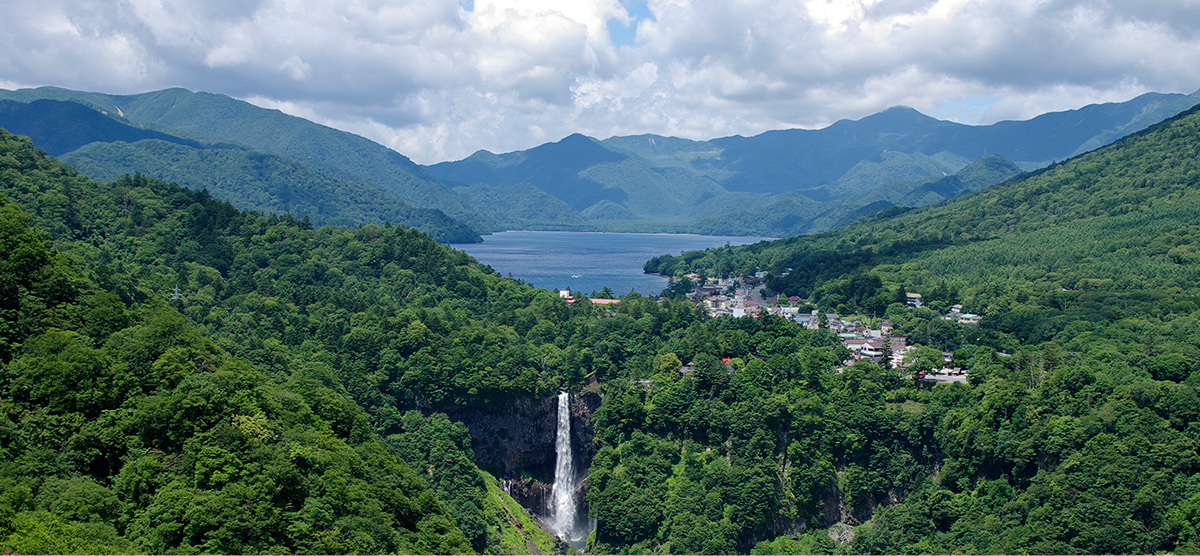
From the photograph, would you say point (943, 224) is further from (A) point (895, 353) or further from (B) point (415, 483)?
(B) point (415, 483)

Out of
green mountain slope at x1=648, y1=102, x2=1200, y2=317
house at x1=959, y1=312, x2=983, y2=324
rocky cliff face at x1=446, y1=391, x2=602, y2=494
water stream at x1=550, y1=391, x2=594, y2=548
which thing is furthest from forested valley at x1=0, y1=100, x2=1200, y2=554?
house at x1=959, y1=312, x2=983, y2=324

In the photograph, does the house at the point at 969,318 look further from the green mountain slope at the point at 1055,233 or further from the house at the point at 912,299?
the house at the point at 912,299

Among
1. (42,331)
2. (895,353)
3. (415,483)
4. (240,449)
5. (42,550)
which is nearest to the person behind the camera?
(42,550)

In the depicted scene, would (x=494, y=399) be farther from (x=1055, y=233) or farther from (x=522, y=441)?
(x=1055, y=233)

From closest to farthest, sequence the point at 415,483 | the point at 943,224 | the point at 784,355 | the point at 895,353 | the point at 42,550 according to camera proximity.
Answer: the point at 42,550, the point at 415,483, the point at 784,355, the point at 895,353, the point at 943,224

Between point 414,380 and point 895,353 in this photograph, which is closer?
point 414,380

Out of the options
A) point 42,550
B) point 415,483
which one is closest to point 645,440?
point 415,483

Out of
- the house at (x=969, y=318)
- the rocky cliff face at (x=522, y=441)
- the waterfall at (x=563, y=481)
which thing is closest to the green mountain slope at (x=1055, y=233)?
the house at (x=969, y=318)
